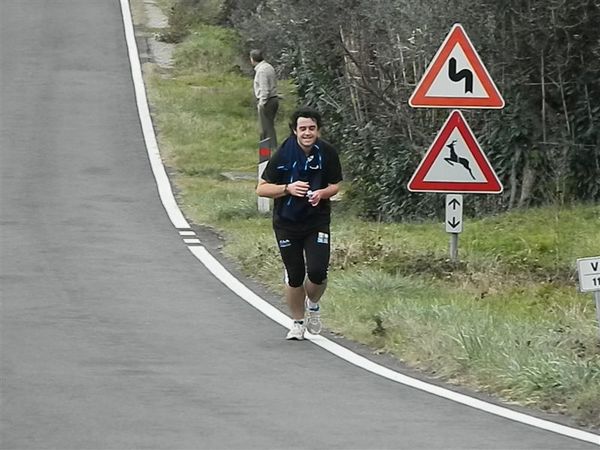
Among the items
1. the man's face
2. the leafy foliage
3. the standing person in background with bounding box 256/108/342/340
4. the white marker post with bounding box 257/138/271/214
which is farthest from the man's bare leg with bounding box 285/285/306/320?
the leafy foliage

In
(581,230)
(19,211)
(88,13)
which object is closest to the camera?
(581,230)

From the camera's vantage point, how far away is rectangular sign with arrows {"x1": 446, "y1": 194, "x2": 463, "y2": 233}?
1380 cm

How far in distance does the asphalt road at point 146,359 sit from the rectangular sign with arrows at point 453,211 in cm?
204

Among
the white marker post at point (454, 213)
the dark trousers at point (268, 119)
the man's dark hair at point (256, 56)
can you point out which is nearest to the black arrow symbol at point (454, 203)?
the white marker post at point (454, 213)

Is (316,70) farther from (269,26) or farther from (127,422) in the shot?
(127,422)

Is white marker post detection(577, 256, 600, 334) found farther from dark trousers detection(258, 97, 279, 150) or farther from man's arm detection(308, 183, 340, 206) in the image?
dark trousers detection(258, 97, 279, 150)

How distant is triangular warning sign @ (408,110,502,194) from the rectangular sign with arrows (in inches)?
24.6

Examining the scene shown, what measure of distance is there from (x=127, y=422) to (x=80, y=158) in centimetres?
1567

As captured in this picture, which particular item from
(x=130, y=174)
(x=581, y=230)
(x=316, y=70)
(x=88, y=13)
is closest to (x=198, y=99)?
(x=316, y=70)

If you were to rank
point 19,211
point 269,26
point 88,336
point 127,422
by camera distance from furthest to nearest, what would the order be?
point 269,26, point 19,211, point 88,336, point 127,422

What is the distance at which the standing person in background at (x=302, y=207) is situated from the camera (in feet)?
38.6

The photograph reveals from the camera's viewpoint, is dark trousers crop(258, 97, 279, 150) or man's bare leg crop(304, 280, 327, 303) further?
dark trousers crop(258, 97, 279, 150)

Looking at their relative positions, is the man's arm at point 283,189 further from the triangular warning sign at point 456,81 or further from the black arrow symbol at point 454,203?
the black arrow symbol at point 454,203

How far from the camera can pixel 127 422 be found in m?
8.64
